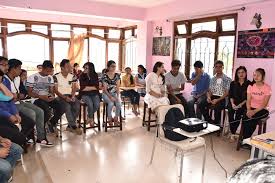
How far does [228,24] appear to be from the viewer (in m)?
4.56

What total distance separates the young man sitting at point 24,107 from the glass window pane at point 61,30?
3409 millimetres

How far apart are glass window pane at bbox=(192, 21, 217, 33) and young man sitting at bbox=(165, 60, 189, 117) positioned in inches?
39.3

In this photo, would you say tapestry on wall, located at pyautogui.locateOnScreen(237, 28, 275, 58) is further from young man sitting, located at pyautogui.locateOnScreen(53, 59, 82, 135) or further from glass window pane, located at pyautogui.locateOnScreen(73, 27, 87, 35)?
glass window pane, located at pyautogui.locateOnScreen(73, 27, 87, 35)

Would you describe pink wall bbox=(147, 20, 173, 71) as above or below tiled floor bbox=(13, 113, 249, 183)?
above

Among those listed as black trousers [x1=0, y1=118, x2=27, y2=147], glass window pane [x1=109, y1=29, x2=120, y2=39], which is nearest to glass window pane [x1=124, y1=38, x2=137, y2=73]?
glass window pane [x1=109, y1=29, x2=120, y2=39]

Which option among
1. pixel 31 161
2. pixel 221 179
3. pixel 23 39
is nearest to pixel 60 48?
pixel 23 39

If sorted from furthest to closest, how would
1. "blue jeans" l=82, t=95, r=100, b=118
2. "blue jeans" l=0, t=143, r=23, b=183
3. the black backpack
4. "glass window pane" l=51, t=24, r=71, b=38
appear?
"glass window pane" l=51, t=24, r=71, b=38 → "blue jeans" l=82, t=95, r=100, b=118 → the black backpack → "blue jeans" l=0, t=143, r=23, b=183

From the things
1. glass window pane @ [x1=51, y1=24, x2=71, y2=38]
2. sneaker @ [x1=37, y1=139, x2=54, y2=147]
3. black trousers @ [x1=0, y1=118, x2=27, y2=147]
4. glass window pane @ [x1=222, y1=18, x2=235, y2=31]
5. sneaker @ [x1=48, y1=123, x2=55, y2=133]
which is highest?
glass window pane @ [x1=51, y1=24, x2=71, y2=38]

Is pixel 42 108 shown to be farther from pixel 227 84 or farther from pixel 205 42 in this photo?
pixel 205 42

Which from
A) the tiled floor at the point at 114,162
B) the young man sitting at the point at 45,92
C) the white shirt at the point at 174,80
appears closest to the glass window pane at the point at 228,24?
the white shirt at the point at 174,80

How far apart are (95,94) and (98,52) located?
11.0ft

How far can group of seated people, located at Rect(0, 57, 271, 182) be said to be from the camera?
3385mm

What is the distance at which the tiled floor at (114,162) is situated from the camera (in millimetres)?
2699

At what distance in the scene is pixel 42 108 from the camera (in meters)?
3.70
